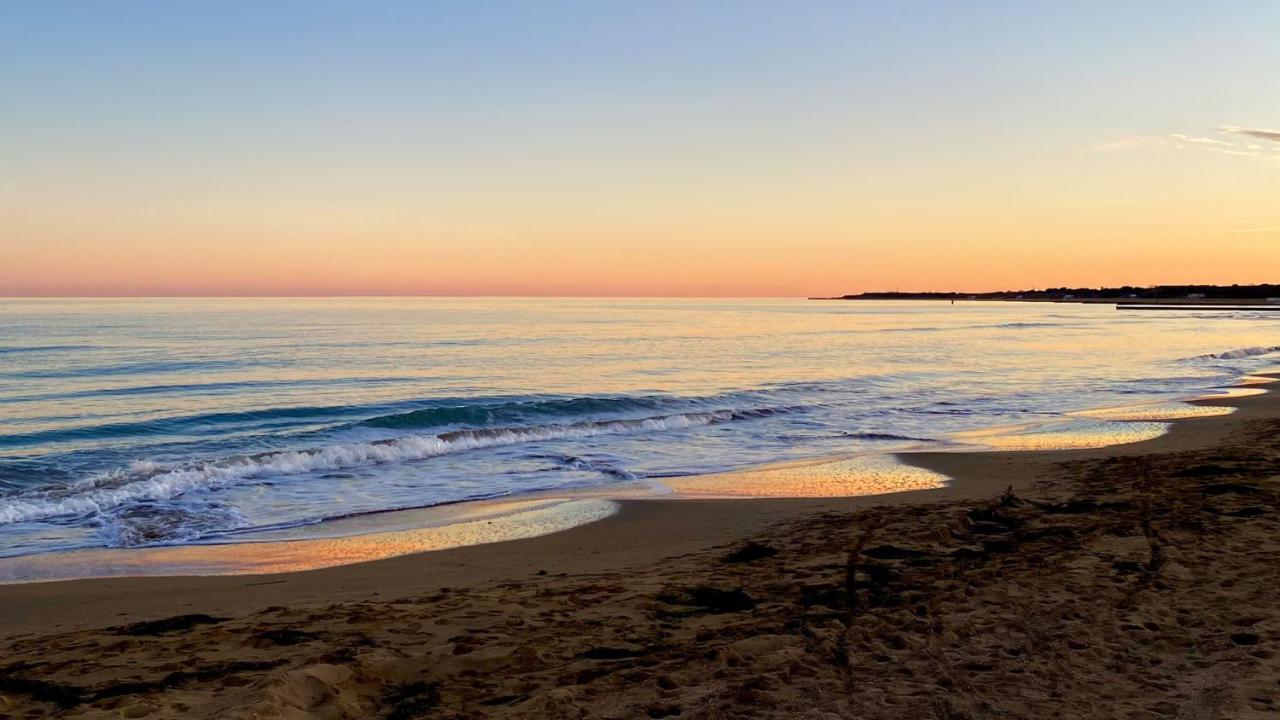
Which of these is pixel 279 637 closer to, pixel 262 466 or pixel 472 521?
pixel 472 521

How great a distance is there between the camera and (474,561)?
30.6 feet

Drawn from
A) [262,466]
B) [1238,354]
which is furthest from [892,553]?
[1238,354]

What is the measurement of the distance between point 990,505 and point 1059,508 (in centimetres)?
77

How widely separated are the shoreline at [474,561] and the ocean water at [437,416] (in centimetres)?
208

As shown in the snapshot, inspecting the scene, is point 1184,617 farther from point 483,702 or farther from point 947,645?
point 483,702

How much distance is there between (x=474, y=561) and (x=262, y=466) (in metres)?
8.40

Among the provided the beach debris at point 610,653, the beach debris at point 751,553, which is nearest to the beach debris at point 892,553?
the beach debris at point 751,553

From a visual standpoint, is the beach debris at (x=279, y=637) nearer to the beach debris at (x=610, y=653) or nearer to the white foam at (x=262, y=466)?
the beach debris at (x=610, y=653)

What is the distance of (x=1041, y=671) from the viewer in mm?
5359

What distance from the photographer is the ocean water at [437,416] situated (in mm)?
13672

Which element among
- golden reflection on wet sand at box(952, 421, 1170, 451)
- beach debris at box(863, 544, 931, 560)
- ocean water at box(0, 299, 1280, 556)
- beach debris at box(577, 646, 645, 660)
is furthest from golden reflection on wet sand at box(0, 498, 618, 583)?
golden reflection on wet sand at box(952, 421, 1170, 451)

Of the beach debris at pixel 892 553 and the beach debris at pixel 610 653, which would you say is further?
the beach debris at pixel 892 553

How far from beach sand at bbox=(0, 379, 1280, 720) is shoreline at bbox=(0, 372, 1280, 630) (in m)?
0.05

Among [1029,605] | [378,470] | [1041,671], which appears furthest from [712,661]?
[378,470]
